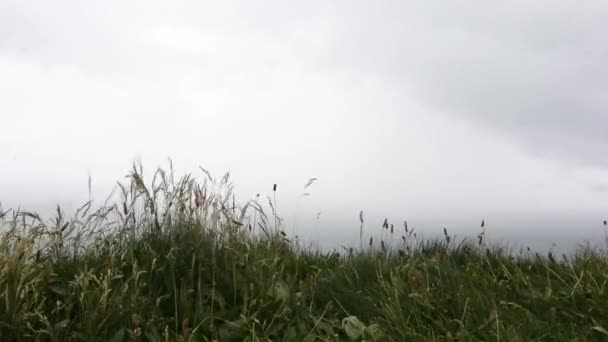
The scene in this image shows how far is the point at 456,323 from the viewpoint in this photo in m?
3.85

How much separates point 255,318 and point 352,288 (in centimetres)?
121

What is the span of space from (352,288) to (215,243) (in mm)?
1131

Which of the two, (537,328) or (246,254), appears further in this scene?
(246,254)

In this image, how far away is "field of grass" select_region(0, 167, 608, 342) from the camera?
3.46 meters

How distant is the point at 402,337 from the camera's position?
11.7 ft

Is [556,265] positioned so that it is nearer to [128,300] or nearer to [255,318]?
[255,318]

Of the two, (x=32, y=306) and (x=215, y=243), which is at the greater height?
(x=215, y=243)

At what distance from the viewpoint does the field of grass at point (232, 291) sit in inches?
136

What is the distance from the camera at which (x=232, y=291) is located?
4016 mm

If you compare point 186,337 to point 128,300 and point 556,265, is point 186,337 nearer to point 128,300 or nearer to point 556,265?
point 128,300

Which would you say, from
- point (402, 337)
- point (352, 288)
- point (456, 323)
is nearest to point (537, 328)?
point (456, 323)

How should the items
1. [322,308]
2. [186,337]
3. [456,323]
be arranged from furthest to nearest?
[322,308] < [456,323] < [186,337]

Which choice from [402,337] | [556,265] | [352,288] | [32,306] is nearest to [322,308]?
[352,288]

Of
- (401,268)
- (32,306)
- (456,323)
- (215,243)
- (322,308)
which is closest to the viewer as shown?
(32,306)
